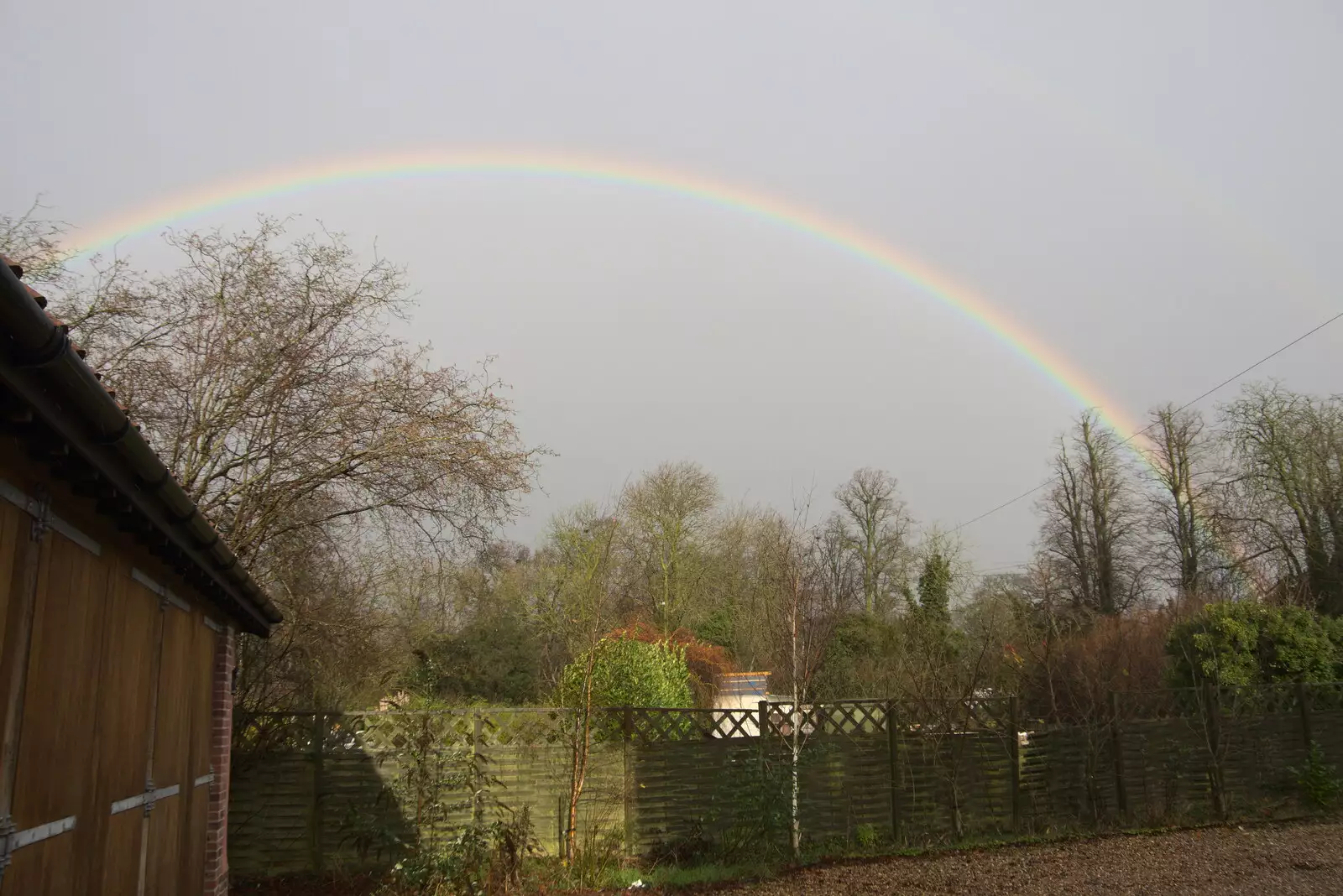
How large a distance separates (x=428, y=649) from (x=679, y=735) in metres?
11.9

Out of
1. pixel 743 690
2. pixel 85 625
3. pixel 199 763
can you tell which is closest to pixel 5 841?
pixel 85 625

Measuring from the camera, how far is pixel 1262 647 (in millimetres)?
12602

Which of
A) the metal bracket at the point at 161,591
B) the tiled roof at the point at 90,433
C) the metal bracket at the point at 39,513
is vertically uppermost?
the tiled roof at the point at 90,433

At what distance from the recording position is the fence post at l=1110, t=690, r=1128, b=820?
10797 mm

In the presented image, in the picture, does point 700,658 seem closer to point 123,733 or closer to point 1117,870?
point 1117,870

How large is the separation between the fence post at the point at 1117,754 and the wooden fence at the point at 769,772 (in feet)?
0.08

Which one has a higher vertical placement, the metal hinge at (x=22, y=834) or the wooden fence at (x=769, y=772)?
the metal hinge at (x=22, y=834)

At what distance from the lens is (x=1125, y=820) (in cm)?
1075

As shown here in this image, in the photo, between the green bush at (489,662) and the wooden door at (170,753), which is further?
the green bush at (489,662)

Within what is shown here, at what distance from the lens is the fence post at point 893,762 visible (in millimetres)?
10047

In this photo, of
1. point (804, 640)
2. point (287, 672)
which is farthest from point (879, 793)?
point (287, 672)

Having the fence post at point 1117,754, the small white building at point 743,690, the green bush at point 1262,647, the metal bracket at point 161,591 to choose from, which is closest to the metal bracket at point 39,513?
the metal bracket at point 161,591

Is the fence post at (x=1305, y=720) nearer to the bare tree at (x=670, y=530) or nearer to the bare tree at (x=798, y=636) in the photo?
the bare tree at (x=798, y=636)

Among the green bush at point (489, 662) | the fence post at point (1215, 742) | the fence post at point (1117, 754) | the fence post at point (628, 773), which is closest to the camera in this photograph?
the fence post at point (628, 773)
